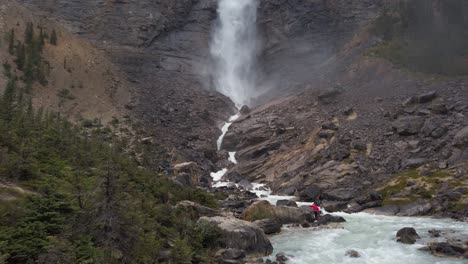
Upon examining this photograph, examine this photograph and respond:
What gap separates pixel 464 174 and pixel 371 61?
35770 mm

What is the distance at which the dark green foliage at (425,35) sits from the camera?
59.9 meters

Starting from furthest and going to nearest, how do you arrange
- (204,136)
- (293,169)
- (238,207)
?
(204,136) < (293,169) < (238,207)

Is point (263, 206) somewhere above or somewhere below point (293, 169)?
below

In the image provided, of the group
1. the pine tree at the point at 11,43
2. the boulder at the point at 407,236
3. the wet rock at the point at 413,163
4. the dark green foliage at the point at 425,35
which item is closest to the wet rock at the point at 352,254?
the boulder at the point at 407,236

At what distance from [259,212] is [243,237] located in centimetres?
692

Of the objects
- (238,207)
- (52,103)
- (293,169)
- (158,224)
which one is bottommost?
(158,224)

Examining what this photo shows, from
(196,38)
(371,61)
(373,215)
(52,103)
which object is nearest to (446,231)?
(373,215)

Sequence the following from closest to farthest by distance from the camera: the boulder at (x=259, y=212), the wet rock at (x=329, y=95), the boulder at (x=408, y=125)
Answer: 1. the boulder at (x=259, y=212)
2. the boulder at (x=408, y=125)
3. the wet rock at (x=329, y=95)

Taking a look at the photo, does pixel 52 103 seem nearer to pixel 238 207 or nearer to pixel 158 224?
pixel 238 207

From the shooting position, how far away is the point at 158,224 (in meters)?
19.9

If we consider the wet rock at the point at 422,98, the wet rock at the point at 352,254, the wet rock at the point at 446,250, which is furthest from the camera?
the wet rock at the point at 422,98

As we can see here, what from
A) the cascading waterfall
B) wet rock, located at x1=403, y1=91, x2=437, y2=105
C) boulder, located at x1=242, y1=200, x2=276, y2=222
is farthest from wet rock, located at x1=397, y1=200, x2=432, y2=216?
wet rock, located at x1=403, y1=91, x2=437, y2=105

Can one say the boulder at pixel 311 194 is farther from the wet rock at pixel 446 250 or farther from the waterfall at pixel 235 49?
the waterfall at pixel 235 49

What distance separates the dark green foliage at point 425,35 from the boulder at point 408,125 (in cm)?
1600
